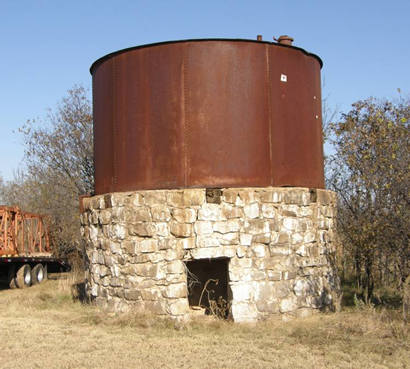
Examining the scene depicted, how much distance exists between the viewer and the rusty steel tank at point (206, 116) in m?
8.82

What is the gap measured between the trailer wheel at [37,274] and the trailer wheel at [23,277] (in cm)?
29

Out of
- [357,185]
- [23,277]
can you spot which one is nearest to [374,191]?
[357,185]

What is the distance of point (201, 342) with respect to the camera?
24.0 feet

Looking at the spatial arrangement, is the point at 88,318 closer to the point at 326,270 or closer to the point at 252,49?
the point at 326,270

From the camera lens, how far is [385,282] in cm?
1348

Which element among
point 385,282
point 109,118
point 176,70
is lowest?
point 385,282

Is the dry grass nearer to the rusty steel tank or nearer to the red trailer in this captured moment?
the rusty steel tank

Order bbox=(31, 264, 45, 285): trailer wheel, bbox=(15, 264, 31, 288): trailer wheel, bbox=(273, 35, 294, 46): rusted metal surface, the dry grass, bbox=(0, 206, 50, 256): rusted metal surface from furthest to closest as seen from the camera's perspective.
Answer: bbox=(31, 264, 45, 285): trailer wheel < bbox=(15, 264, 31, 288): trailer wheel < bbox=(0, 206, 50, 256): rusted metal surface < bbox=(273, 35, 294, 46): rusted metal surface < the dry grass

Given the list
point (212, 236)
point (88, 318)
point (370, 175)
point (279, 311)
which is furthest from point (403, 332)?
point (370, 175)

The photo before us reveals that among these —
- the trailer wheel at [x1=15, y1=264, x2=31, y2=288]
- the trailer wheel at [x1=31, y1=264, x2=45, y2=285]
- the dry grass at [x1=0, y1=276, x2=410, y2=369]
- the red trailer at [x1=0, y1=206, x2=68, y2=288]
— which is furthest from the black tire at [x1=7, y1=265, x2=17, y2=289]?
the dry grass at [x1=0, y1=276, x2=410, y2=369]

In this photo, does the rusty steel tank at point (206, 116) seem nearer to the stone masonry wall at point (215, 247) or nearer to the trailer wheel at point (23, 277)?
the stone masonry wall at point (215, 247)

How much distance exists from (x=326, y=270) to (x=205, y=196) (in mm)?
2796

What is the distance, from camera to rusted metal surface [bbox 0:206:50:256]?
14495 millimetres

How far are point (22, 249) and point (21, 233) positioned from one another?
0.48 metres
